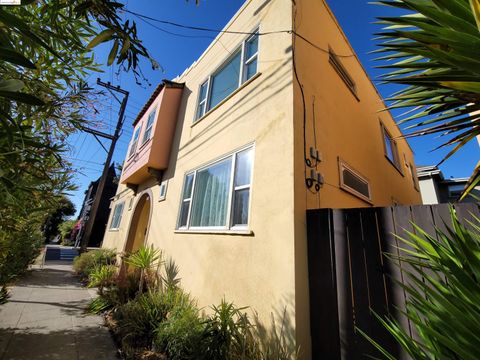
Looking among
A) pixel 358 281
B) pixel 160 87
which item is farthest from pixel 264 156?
pixel 160 87

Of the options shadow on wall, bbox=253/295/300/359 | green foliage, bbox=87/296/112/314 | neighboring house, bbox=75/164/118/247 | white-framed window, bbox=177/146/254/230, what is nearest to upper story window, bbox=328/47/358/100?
white-framed window, bbox=177/146/254/230

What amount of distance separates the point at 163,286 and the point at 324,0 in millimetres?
8536

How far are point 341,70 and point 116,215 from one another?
41.7 feet

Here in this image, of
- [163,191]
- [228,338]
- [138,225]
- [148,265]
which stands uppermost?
[163,191]

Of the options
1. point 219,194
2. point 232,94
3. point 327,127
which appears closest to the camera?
point 327,127

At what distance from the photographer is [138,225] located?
970 centimetres

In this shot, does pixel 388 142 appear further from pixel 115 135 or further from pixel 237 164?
pixel 115 135

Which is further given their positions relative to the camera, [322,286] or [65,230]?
[65,230]

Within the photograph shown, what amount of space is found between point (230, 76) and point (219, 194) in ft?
11.0

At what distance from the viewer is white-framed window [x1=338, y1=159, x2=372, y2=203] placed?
4.60 meters

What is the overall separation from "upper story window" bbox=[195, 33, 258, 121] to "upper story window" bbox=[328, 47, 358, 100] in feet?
6.53

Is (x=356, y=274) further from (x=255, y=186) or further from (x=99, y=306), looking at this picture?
(x=99, y=306)

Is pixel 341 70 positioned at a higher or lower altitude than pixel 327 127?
higher

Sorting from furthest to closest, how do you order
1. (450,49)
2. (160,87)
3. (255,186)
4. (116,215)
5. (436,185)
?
(436,185) → (116,215) → (160,87) → (255,186) → (450,49)
